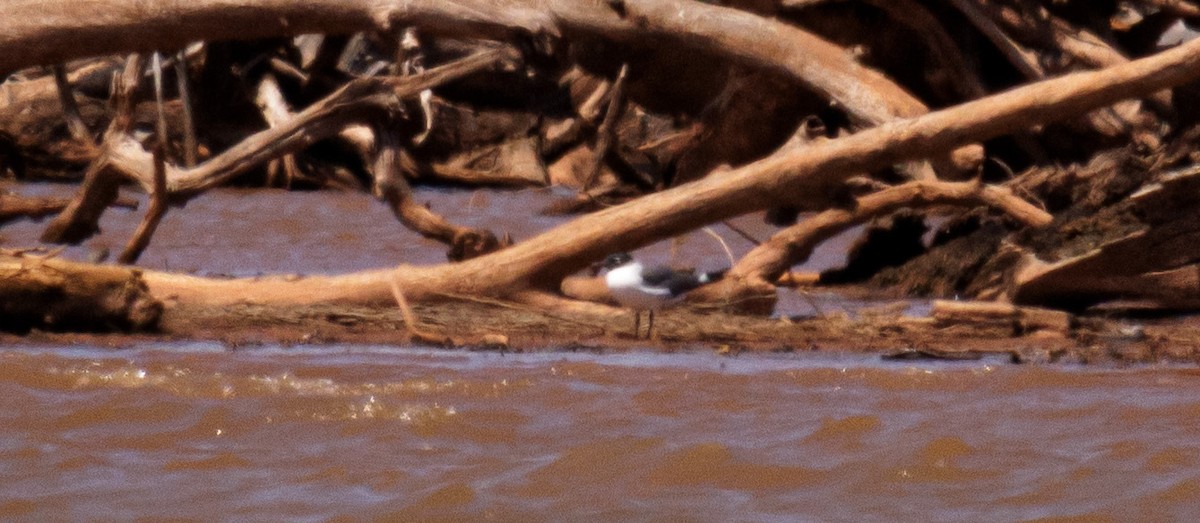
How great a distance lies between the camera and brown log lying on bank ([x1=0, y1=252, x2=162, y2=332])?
6.45 meters

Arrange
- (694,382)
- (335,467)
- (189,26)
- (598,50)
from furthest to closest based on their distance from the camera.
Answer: (598,50)
(189,26)
(694,382)
(335,467)

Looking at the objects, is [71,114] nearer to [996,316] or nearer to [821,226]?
[821,226]

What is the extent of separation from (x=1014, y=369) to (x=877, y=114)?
191cm

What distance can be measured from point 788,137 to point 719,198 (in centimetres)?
300

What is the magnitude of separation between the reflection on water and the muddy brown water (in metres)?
0.01

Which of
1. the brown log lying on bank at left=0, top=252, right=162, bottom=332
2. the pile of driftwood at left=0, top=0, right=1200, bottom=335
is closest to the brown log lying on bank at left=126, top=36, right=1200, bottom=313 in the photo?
the pile of driftwood at left=0, top=0, right=1200, bottom=335

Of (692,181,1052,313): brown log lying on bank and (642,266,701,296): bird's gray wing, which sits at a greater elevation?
(692,181,1052,313): brown log lying on bank

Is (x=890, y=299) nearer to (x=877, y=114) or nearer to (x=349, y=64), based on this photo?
(x=877, y=114)

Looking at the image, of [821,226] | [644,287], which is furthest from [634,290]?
[821,226]

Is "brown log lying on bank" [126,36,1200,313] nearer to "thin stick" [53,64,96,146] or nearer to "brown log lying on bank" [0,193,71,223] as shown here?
"brown log lying on bank" [0,193,71,223]

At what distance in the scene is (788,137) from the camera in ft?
31.9

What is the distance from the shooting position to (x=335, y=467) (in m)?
4.57

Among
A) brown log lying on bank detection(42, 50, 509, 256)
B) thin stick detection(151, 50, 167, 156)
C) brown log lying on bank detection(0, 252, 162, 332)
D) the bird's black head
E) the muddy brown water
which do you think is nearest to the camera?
the muddy brown water

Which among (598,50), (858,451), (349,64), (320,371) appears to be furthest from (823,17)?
(349,64)
